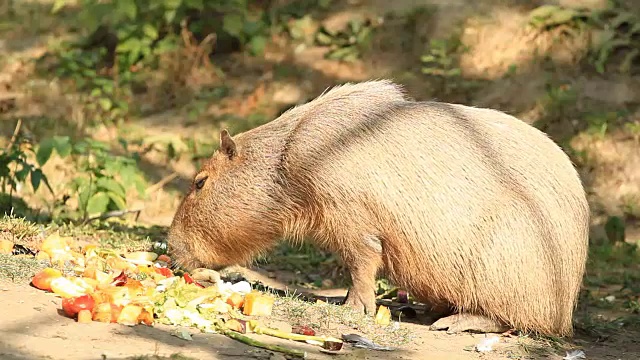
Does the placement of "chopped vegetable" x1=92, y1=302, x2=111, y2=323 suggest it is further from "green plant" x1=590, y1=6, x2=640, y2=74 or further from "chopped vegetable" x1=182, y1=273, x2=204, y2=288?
"green plant" x1=590, y1=6, x2=640, y2=74

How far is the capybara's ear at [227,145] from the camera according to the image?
5.95 meters

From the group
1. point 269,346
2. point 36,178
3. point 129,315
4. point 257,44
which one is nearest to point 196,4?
point 257,44

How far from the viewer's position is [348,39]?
11250 mm

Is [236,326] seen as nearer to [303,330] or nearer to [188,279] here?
[303,330]

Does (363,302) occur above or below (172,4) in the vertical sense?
below

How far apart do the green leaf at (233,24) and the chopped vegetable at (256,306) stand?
6.49 m

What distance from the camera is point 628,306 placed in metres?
6.79

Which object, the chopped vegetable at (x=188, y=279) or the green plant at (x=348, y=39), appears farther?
the green plant at (x=348, y=39)

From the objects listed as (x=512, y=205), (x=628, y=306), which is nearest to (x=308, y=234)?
(x=512, y=205)

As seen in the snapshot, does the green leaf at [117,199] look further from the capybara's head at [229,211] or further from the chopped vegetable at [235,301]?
the chopped vegetable at [235,301]

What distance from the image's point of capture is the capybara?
17.5ft

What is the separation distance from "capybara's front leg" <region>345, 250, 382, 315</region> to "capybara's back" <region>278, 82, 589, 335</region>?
0.03m

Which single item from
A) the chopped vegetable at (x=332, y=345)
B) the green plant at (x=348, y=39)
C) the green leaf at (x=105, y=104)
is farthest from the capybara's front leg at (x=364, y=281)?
the green leaf at (x=105, y=104)

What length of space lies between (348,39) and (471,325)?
6257 mm
